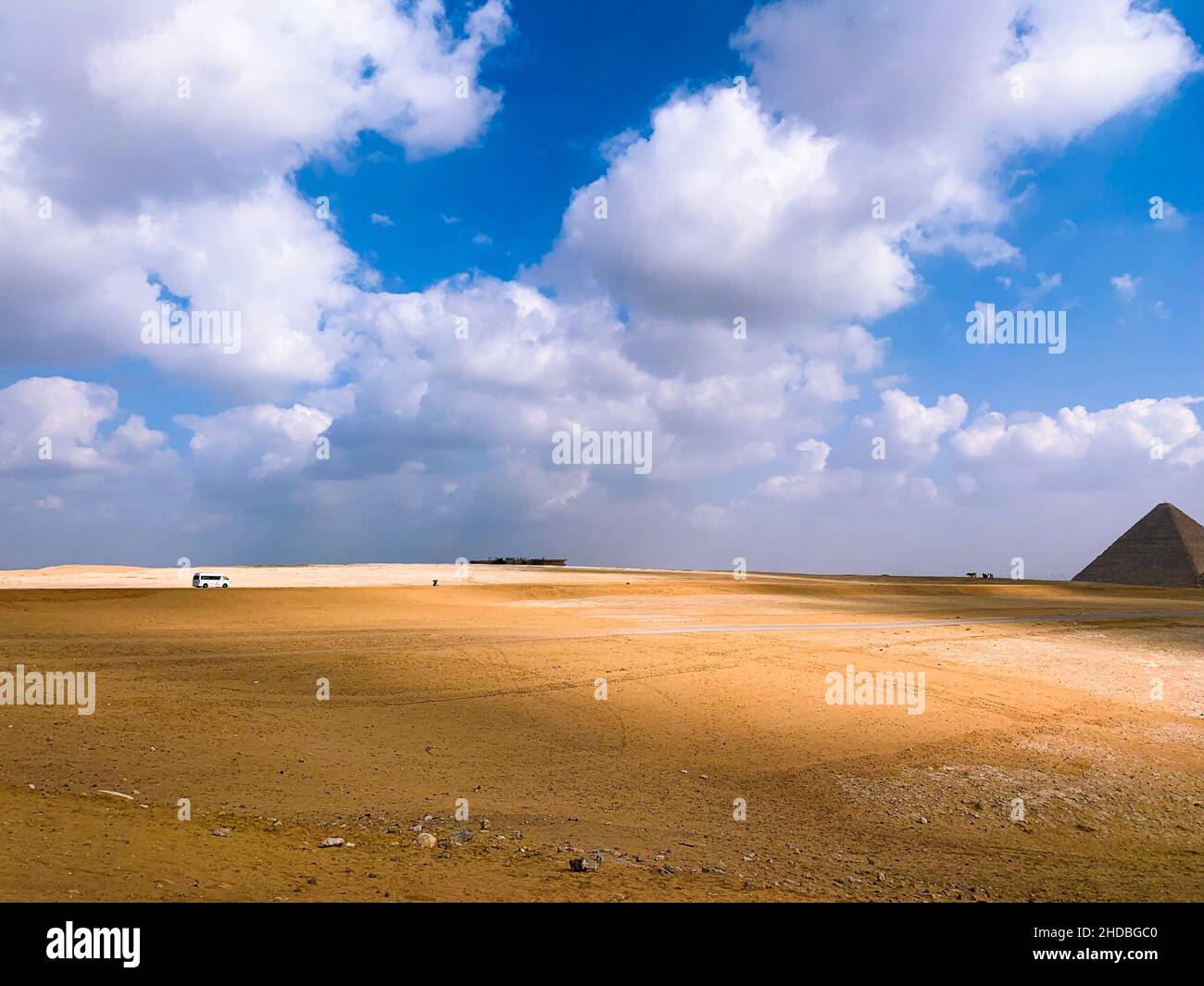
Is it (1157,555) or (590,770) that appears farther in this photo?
(1157,555)

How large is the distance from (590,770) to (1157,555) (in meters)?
108

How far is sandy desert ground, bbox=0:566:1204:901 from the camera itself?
7.15 meters

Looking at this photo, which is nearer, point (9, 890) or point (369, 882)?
point (9, 890)

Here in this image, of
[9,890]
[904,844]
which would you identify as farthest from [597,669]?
[9,890]

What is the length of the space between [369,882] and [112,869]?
2115mm

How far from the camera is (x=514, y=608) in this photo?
34844 millimetres

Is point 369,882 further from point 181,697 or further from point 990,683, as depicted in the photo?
point 990,683

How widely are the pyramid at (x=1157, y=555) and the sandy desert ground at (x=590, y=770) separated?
85233mm

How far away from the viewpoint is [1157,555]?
94.0 metres

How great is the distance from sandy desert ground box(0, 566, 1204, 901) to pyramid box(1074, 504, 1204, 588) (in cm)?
8523

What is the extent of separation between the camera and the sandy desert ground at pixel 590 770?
715 centimetres

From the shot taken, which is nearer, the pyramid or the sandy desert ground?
the sandy desert ground

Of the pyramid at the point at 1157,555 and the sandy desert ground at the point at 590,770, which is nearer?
the sandy desert ground at the point at 590,770

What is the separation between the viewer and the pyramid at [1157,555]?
296 ft
